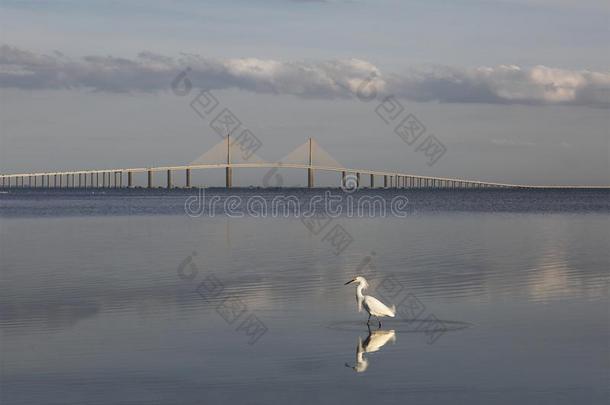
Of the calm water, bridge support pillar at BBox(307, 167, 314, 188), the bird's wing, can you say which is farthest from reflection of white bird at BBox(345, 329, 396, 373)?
bridge support pillar at BBox(307, 167, 314, 188)

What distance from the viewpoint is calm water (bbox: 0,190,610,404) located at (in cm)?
987

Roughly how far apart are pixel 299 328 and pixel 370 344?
137cm

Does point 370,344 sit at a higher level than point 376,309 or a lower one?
higher

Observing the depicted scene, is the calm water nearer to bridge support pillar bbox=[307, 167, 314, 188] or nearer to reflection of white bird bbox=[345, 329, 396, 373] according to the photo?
reflection of white bird bbox=[345, 329, 396, 373]

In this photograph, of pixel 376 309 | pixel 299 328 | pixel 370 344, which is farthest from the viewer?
pixel 376 309

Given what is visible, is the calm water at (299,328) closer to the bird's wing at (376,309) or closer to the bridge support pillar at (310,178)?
the bird's wing at (376,309)

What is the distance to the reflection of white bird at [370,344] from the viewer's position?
1091 centimetres

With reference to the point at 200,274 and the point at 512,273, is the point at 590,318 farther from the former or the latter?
the point at 200,274

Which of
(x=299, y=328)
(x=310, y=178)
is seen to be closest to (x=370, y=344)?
(x=299, y=328)

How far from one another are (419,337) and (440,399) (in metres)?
3.24

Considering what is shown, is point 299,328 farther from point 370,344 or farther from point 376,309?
point 370,344

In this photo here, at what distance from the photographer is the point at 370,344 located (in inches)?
480

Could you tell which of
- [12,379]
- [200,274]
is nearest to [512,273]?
[200,274]

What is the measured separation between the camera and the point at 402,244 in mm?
30703
